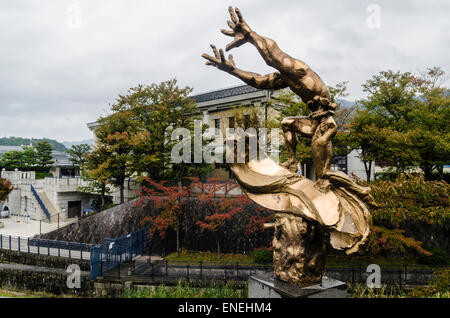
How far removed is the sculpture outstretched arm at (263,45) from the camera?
18.8 feet

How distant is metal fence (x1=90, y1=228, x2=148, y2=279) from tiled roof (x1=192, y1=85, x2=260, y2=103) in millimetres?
12666

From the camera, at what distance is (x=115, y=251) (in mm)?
14109

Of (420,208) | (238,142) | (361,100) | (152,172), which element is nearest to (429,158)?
(361,100)

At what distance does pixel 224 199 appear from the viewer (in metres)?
14.6

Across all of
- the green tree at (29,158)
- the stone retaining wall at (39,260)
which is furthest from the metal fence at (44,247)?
the green tree at (29,158)

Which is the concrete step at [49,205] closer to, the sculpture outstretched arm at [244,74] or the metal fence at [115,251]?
the metal fence at [115,251]

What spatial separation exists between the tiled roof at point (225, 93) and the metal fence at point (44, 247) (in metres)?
15.0

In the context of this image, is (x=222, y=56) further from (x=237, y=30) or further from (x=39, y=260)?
(x=39, y=260)

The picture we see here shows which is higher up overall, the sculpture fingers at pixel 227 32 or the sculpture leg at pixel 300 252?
the sculpture fingers at pixel 227 32

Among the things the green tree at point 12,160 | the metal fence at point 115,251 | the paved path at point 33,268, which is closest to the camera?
the metal fence at point 115,251

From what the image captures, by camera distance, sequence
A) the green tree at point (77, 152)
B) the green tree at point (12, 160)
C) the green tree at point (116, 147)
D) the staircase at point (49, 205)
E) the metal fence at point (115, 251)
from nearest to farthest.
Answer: the metal fence at point (115, 251) < the green tree at point (116, 147) < the staircase at point (49, 205) < the green tree at point (77, 152) < the green tree at point (12, 160)

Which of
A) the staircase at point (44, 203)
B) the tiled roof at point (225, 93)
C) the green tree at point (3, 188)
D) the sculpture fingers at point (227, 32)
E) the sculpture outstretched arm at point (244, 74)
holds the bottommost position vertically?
the staircase at point (44, 203)

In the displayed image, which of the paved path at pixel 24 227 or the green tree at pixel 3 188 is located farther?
the green tree at pixel 3 188

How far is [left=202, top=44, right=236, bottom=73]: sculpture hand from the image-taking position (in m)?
6.14
